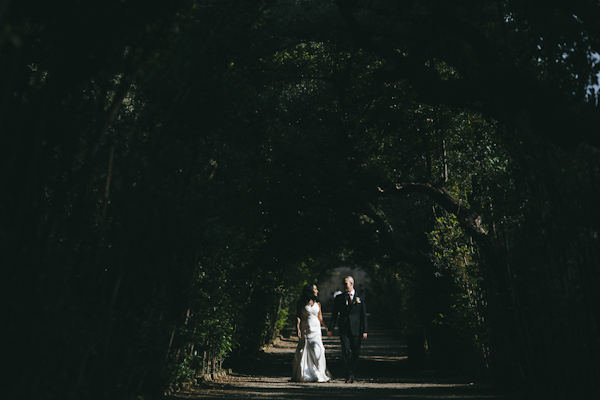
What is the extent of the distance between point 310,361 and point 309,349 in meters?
0.23

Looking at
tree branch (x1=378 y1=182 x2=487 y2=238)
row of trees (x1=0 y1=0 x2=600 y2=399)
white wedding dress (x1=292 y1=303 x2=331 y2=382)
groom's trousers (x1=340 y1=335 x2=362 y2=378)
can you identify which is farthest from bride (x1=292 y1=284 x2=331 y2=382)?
tree branch (x1=378 y1=182 x2=487 y2=238)

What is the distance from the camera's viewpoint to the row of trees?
5828mm

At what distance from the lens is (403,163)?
14.6 m

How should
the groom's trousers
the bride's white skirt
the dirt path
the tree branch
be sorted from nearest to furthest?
1. the dirt path
2. the tree branch
3. the groom's trousers
4. the bride's white skirt

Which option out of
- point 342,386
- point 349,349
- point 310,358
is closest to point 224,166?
point 342,386

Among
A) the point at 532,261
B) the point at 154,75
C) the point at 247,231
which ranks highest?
the point at 154,75

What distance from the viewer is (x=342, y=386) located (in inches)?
516

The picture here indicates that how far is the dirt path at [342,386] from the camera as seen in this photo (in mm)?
11086

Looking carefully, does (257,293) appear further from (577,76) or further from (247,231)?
(577,76)

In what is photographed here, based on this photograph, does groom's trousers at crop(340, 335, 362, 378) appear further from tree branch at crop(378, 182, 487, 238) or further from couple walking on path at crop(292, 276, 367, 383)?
tree branch at crop(378, 182, 487, 238)

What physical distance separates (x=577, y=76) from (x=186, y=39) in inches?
168

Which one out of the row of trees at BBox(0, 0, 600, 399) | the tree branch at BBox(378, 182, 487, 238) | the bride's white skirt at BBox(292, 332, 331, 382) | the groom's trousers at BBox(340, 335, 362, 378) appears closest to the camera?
the row of trees at BBox(0, 0, 600, 399)

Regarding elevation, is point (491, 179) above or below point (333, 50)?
below

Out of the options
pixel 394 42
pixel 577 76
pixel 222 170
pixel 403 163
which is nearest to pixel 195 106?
pixel 222 170
